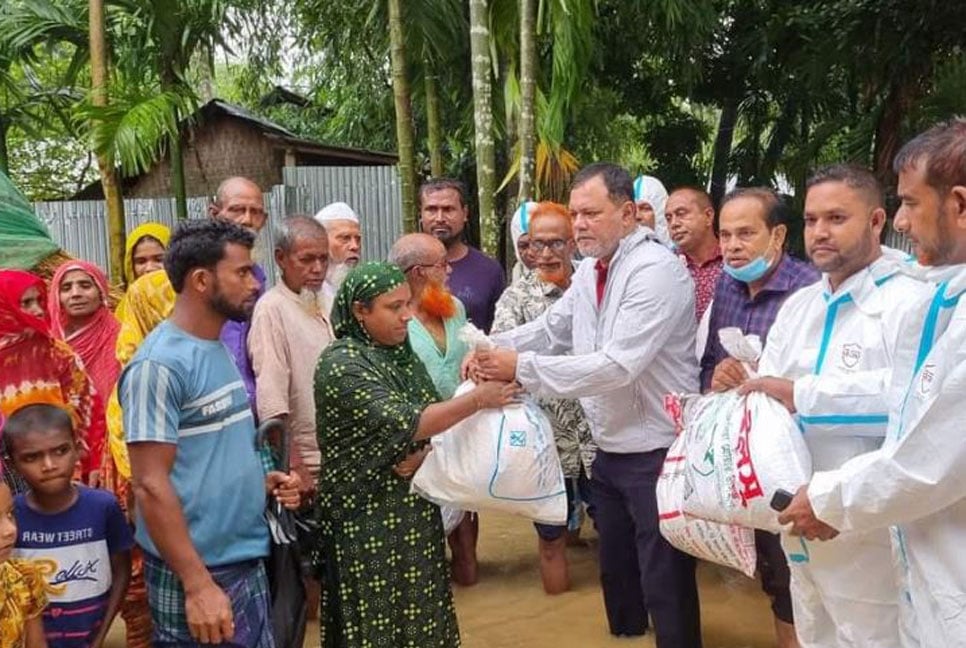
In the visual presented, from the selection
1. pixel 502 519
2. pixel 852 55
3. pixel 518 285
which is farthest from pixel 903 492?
pixel 852 55

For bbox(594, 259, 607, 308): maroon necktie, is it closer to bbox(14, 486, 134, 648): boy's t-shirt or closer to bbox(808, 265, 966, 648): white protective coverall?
bbox(808, 265, 966, 648): white protective coverall

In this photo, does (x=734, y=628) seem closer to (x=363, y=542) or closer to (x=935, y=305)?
(x=363, y=542)

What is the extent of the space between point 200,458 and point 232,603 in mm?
417

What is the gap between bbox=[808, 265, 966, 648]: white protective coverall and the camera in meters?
1.77

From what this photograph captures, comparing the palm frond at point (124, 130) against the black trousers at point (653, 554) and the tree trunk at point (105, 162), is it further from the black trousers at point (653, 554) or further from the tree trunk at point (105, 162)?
the black trousers at point (653, 554)

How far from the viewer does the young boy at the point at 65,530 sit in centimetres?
272

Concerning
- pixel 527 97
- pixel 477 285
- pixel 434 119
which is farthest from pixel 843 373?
pixel 434 119

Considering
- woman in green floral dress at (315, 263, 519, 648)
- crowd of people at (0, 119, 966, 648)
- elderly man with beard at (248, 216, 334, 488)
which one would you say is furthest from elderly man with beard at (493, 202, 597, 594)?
woman in green floral dress at (315, 263, 519, 648)

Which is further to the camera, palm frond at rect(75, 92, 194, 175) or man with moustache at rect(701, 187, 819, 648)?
palm frond at rect(75, 92, 194, 175)

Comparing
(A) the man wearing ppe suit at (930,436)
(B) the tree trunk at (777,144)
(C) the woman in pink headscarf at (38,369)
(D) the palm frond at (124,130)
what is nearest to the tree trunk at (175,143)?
(D) the palm frond at (124,130)

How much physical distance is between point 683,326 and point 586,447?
117 centimetres

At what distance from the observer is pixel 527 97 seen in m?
6.37

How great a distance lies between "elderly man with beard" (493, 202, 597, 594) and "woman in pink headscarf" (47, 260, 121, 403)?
5.79 ft

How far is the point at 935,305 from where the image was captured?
1.86 metres
